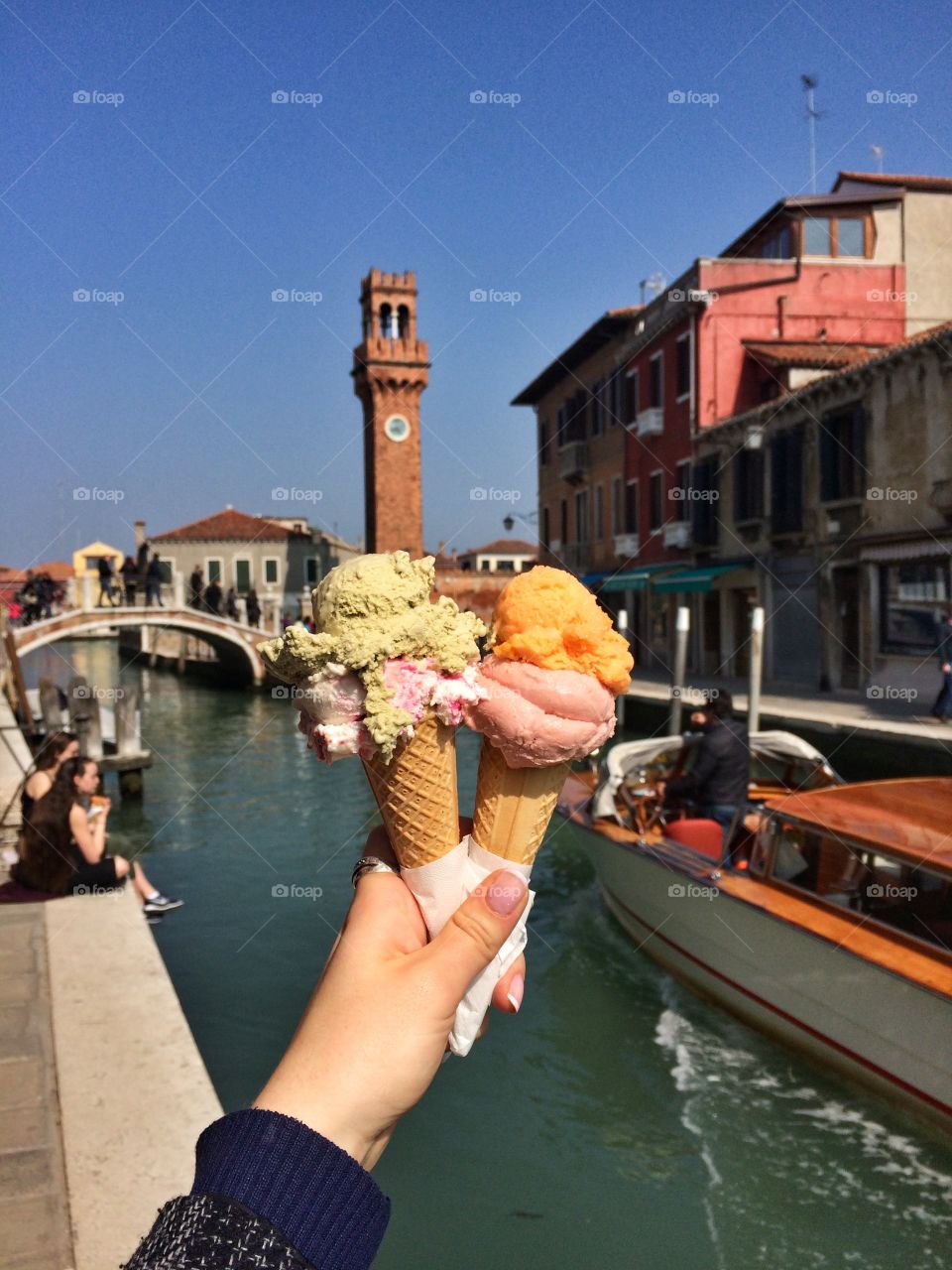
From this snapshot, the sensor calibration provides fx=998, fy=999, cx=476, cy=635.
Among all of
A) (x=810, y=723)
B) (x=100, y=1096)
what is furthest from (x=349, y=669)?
(x=810, y=723)

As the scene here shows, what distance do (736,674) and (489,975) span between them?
22.2 meters

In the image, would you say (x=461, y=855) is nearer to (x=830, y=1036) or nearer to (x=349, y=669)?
(x=349, y=669)

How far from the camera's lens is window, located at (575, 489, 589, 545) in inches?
1287

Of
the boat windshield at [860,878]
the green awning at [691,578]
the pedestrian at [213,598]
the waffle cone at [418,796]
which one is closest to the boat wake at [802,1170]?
the boat windshield at [860,878]

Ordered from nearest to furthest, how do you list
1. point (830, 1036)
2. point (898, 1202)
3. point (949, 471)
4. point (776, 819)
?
point (898, 1202) < point (830, 1036) < point (776, 819) < point (949, 471)

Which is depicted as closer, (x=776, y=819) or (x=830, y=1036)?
(x=830, y=1036)

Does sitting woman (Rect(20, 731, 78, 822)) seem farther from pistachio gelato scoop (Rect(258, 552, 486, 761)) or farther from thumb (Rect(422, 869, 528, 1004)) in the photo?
thumb (Rect(422, 869, 528, 1004))

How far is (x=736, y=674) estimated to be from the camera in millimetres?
23016

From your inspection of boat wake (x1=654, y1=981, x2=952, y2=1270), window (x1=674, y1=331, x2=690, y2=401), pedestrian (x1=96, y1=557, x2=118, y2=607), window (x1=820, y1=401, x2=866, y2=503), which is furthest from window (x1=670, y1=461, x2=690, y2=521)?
boat wake (x1=654, y1=981, x2=952, y2=1270)

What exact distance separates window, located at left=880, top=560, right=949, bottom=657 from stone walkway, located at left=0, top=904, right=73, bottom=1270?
15355 mm

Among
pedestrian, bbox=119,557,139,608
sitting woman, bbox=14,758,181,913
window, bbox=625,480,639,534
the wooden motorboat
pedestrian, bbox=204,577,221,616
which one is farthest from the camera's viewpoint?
pedestrian, bbox=204,577,221,616

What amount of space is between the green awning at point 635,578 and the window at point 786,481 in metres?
5.07

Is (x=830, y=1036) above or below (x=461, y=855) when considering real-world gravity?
below

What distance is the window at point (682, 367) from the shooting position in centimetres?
2450
